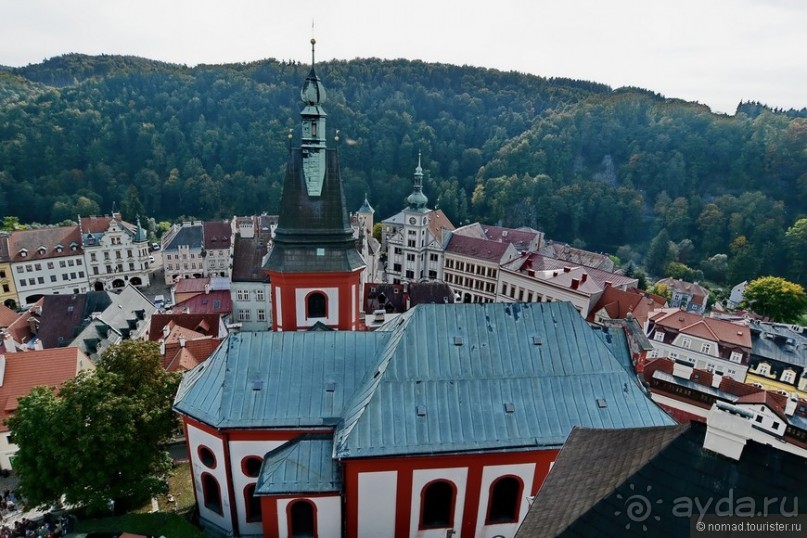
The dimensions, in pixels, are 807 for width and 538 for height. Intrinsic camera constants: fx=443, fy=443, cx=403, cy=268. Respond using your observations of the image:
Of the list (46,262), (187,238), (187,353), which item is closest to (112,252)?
(46,262)

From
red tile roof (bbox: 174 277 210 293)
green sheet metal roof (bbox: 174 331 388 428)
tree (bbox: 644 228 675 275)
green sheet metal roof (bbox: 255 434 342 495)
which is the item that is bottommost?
tree (bbox: 644 228 675 275)

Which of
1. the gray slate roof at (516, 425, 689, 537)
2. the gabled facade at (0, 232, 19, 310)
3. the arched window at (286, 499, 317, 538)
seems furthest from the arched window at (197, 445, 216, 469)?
the gabled facade at (0, 232, 19, 310)

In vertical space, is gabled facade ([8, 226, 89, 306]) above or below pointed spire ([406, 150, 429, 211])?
below

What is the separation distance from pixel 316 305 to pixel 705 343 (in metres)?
36.8

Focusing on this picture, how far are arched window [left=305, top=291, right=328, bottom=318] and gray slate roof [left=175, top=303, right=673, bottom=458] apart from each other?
9.57 feet

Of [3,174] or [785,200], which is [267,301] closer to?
[3,174]

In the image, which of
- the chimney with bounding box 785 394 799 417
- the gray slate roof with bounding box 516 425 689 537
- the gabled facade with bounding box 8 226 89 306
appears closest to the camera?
the gray slate roof with bounding box 516 425 689 537

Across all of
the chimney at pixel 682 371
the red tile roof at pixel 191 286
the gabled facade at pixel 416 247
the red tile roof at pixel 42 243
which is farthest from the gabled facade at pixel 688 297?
the red tile roof at pixel 42 243

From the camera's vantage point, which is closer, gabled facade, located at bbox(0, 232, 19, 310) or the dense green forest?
gabled facade, located at bbox(0, 232, 19, 310)

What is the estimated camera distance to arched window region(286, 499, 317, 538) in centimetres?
1545

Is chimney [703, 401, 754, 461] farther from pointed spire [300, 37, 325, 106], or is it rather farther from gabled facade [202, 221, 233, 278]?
gabled facade [202, 221, 233, 278]

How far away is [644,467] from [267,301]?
38.1 metres

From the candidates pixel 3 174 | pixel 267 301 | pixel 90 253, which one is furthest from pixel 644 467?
A: pixel 3 174

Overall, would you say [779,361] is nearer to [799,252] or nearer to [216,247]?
[799,252]
